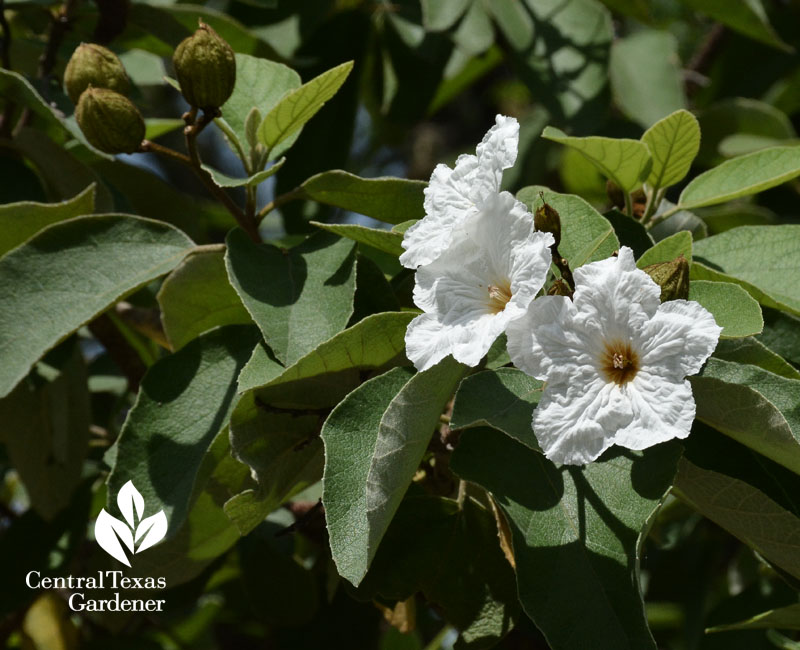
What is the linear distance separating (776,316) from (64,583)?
51.2 inches

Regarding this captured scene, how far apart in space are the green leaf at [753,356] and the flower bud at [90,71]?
832 mm

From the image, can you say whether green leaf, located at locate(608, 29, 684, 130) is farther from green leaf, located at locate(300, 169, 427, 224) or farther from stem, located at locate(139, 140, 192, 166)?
stem, located at locate(139, 140, 192, 166)

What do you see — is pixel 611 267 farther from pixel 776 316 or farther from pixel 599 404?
pixel 776 316

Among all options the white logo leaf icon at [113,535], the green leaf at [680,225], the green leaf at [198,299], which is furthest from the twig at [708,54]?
the white logo leaf icon at [113,535]

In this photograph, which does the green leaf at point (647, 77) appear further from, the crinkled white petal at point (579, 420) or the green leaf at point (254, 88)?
the crinkled white petal at point (579, 420)

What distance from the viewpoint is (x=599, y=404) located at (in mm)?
890

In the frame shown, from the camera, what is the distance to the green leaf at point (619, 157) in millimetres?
1151

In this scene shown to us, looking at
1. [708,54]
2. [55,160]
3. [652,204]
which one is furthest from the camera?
[708,54]

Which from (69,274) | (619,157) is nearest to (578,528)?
(619,157)

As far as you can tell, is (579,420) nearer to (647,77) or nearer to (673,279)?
(673,279)

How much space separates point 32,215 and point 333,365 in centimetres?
50

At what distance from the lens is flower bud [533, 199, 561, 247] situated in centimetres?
102

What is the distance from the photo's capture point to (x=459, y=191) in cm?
101

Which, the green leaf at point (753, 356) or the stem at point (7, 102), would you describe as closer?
the green leaf at point (753, 356)
